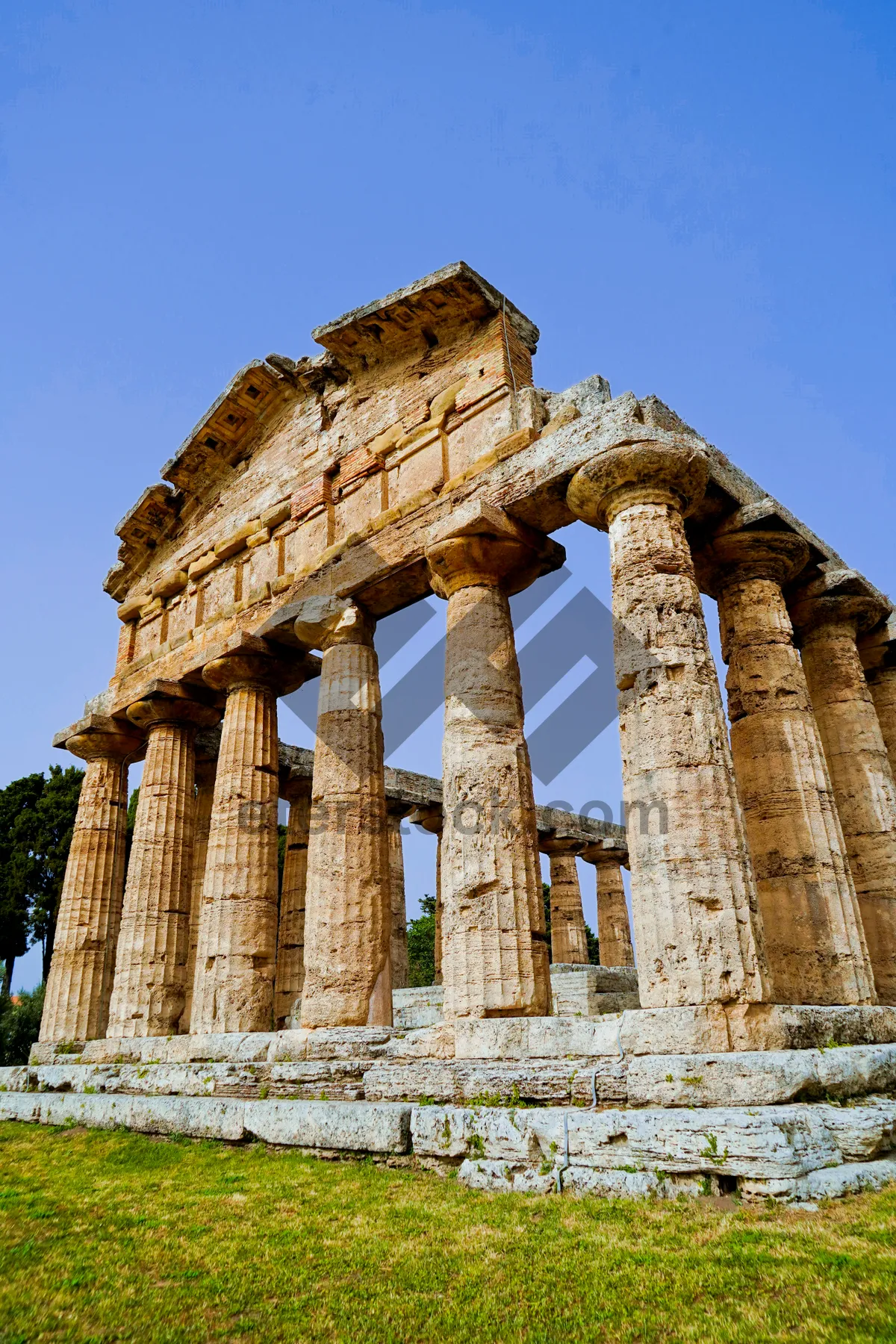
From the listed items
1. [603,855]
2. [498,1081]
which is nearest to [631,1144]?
[498,1081]

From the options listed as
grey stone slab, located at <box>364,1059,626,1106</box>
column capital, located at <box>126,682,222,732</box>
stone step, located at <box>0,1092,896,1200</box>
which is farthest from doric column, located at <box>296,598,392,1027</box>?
column capital, located at <box>126,682,222,732</box>

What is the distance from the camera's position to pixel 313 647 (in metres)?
14.4

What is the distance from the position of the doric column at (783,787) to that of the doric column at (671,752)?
1.96 meters

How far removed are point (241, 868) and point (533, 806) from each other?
5.56 metres

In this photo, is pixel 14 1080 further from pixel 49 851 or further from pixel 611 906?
pixel 49 851

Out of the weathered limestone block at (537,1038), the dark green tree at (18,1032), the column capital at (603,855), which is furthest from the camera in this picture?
the column capital at (603,855)

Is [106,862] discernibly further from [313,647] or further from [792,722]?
[792,722]

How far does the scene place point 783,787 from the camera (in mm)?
11211

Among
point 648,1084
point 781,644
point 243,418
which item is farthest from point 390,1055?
point 243,418

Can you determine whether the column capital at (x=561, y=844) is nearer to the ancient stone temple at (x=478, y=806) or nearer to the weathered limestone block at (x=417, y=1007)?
the ancient stone temple at (x=478, y=806)

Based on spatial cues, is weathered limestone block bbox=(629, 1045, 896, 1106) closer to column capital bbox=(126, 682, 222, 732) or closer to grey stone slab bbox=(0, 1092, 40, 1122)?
grey stone slab bbox=(0, 1092, 40, 1122)

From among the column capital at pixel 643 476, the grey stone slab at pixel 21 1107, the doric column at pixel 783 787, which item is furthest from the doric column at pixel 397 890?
the column capital at pixel 643 476

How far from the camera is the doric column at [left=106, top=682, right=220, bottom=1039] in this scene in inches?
592

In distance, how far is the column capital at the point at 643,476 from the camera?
10.3m
